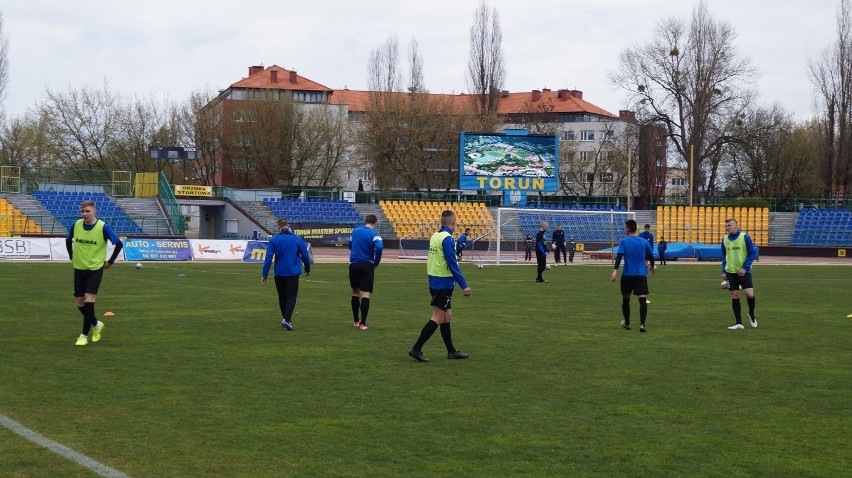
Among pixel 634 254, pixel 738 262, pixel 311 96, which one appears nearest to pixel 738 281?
pixel 738 262

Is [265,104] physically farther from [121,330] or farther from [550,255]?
[121,330]

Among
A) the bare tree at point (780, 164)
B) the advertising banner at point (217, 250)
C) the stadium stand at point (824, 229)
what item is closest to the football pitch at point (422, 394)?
the advertising banner at point (217, 250)

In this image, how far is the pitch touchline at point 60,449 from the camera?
22.2 feet

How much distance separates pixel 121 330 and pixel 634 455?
10174mm

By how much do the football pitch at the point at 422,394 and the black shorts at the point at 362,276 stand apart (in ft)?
2.44

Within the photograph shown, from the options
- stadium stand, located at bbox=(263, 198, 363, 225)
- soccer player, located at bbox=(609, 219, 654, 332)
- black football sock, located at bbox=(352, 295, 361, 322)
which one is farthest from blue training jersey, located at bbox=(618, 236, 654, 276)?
stadium stand, located at bbox=(263, 198, 363, 225)

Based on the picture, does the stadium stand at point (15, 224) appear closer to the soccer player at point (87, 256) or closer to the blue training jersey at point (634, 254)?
the soccer player at point (87, 256)

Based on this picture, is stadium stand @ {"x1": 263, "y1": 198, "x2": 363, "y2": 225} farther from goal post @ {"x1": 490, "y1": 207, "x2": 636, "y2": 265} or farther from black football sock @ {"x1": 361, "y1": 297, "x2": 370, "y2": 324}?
black football sock @ {"x1": 361, "y1": 297, "x2": 370, "y2": 324}

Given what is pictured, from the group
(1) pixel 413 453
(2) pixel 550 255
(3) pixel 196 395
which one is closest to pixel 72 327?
(3) pixel 196 395

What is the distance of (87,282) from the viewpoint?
1327 centimetres

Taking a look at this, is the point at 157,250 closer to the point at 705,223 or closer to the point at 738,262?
the point at 738,262

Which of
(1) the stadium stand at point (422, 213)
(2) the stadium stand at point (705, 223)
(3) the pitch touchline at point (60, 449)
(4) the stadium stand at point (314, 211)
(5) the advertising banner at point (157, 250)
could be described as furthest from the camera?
(1) the stadium stand at point (422, 213)

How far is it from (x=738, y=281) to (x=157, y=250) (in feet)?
92.7

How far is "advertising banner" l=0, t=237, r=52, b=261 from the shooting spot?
38281 mm
